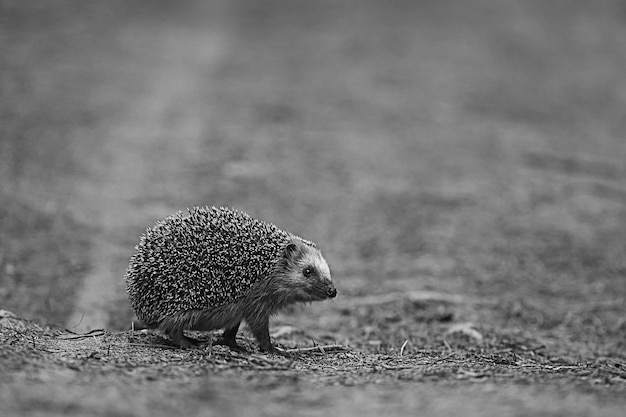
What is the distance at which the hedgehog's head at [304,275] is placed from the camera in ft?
29.7

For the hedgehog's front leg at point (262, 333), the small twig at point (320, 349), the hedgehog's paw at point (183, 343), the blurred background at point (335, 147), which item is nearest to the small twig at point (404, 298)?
the blurred background at point (335, 147)

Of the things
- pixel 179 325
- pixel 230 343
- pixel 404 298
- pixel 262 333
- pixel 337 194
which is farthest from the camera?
pixel 337 194

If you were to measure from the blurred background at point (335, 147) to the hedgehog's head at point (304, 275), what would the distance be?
2.82 m

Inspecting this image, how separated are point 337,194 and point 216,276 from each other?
10842 millimetres

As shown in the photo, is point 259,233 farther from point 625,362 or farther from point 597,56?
point 597,56

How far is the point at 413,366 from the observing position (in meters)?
8.02

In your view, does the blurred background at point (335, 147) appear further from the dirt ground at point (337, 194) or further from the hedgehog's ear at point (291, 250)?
the hedgehog's ear at point (291, 250)

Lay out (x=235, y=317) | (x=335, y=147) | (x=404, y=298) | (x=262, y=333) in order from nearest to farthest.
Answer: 1. (x=235, y=317)
2. (x=262, y=333)
3. (x=404, y=298)
4. (x=335, y=147)

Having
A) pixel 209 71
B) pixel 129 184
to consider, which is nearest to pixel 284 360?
pixel 129 184

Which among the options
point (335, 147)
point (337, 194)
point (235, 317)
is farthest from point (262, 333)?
point (335, 147)

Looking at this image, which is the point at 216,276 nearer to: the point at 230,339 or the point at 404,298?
the point at 230,339

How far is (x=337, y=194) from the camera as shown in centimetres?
1911

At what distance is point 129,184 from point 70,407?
13.8 metres

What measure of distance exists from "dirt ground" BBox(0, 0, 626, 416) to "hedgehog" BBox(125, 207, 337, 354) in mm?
425
